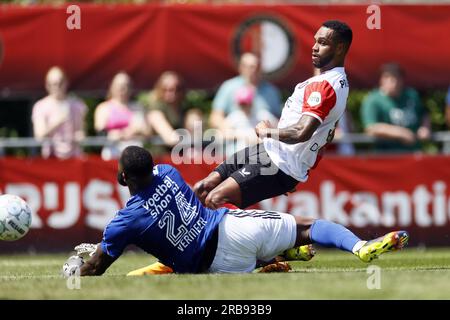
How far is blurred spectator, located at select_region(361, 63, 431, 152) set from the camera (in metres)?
17.3

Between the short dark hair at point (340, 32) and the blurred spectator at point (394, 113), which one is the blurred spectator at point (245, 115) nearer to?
the blurred spectator at point (394, 113)

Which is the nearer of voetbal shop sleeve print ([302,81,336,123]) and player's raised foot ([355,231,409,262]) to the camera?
player's raised foot ([355,231,409,262])

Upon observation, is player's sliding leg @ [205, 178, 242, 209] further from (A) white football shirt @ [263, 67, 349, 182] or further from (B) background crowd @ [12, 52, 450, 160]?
(B) background crowd @ [12, 52, 450, 160]

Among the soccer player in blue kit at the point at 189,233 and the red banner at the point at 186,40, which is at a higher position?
the red banner at the point at 186,40

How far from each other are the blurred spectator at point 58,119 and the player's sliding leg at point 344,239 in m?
6.39

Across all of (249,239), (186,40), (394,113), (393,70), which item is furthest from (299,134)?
(186,40)

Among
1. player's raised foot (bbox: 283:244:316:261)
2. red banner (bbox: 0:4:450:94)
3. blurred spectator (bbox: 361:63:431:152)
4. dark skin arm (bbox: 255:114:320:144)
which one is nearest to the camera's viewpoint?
dark skin arm (bbox: 255:114:320:144)

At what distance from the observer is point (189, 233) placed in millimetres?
10773

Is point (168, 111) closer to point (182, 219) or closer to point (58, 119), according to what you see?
point (58, 119)

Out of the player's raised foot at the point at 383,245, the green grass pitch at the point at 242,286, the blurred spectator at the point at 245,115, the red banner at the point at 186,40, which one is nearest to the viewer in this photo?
the green grass pitch at the point at 242,286

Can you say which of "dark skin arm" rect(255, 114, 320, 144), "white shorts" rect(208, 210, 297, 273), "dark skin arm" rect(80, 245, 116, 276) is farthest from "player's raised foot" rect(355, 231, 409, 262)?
"dark skin arm" rect(80, 245, 116, 276)

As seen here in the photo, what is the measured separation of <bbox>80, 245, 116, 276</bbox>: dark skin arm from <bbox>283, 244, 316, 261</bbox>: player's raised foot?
198 cm

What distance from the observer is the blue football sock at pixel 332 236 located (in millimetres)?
11109

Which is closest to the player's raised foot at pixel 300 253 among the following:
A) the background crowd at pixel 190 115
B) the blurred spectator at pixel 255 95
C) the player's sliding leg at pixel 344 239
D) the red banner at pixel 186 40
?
the player's sliding leg at pixel 344 239
